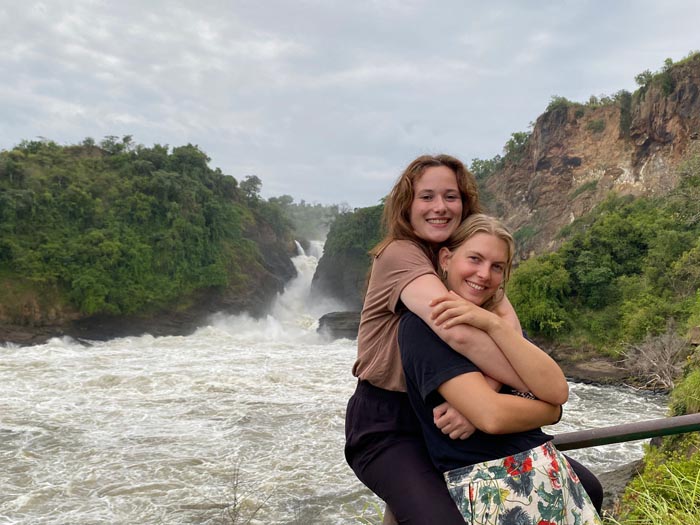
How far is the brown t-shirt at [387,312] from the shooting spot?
1.71 m

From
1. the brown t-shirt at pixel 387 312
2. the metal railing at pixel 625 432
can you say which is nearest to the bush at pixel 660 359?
the metal railing at pixel 625 432

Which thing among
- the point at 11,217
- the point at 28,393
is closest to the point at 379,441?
the point at 28,393

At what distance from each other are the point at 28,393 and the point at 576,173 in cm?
2716

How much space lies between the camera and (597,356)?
19250 millimetres

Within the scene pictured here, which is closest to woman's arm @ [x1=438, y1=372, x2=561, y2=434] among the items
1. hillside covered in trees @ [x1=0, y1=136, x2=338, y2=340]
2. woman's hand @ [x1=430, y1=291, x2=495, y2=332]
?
woman's hand @ [x1=430, y1=291, x2=495, y2=332]

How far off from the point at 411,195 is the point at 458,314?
0.55m

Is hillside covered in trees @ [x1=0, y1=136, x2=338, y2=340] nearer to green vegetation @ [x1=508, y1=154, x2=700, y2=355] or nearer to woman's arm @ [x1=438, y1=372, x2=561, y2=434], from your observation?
green vegetation @ [x1=508, y1=154, x2=700, y2=355]

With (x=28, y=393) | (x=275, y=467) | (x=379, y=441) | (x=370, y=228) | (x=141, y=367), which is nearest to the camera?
(x=379, y=441)

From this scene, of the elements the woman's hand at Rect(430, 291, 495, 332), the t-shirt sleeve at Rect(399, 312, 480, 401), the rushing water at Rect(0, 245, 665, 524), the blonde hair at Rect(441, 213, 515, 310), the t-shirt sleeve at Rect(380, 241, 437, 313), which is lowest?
the rushing water at Rect(0, 245, 665, 524)

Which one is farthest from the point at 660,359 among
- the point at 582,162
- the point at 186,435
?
the point at 582,162

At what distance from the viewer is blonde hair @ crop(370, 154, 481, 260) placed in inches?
75.5

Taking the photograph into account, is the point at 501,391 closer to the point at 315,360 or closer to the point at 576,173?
the point at 315,360

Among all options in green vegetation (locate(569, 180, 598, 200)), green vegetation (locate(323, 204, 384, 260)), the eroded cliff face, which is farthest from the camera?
green vegetation (locate(323, 204, 384, 260))

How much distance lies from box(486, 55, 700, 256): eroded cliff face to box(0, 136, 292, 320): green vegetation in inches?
621
